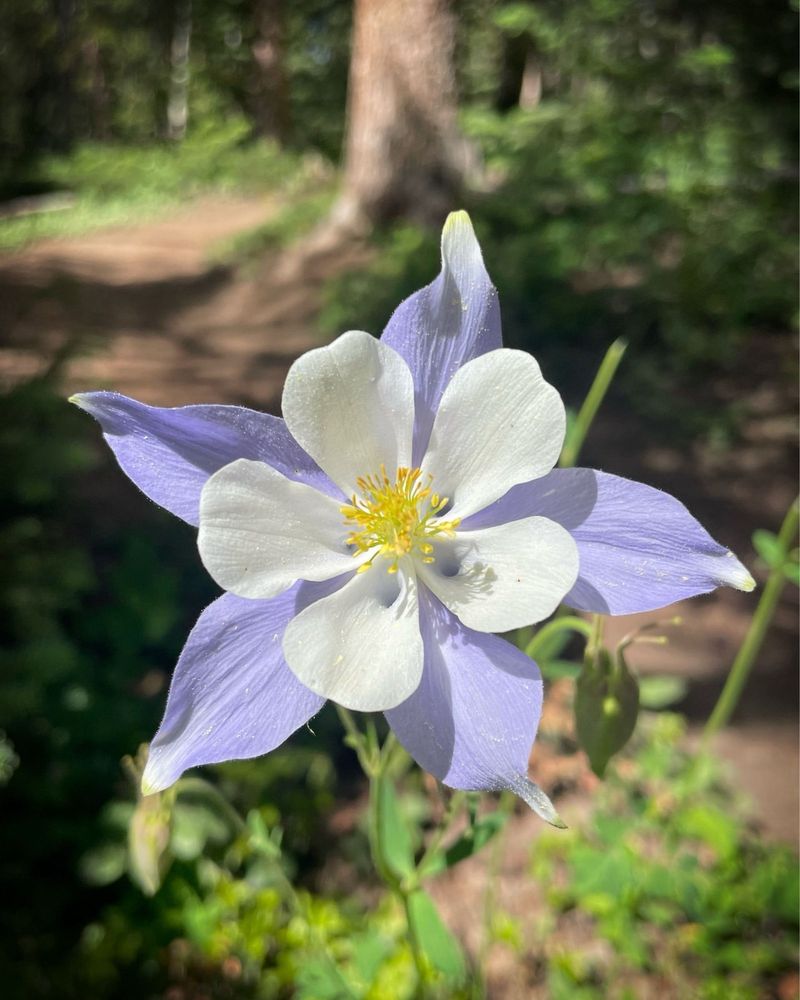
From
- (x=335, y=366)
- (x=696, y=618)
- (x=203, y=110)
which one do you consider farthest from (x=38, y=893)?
(x=203, y=110)

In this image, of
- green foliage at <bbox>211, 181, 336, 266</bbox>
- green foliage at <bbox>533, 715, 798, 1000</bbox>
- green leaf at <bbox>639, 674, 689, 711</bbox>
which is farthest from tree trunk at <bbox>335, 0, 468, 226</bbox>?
green foliage at <bbox>533, 715, 798, 1000</bbox>

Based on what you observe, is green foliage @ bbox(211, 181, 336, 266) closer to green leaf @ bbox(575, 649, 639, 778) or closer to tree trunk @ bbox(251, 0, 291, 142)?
tree trunk @ bbox(251, 0, 291, 142)

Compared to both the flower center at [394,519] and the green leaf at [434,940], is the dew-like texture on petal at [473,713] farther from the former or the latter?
the green leaf at [434,940]

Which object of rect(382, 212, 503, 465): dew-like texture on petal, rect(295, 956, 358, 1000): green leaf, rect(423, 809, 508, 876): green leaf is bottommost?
rect(295, 956, 358, 1000): green leaf

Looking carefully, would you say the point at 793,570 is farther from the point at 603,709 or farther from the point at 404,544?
the point at 404,544

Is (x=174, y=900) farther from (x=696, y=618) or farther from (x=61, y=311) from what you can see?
(x=61, y=311)

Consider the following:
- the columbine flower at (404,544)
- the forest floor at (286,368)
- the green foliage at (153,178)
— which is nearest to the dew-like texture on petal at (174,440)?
the columbine flower at (404,544)

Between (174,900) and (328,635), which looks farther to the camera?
(174,900)
